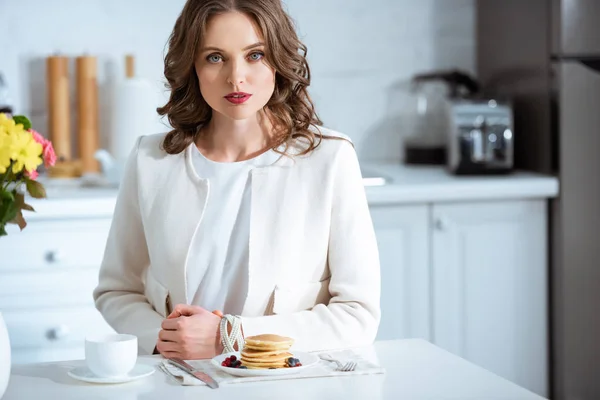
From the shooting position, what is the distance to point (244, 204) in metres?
1.66

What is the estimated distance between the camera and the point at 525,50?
3.09 meters

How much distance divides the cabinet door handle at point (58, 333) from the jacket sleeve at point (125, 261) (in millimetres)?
973

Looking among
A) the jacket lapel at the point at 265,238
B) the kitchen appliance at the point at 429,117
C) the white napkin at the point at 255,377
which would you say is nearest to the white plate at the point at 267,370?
the white napkin at the point at 255,377

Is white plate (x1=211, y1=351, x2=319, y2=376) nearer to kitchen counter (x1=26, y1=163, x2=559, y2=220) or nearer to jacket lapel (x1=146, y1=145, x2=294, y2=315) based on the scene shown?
jacket lapel (x1=146, y1=145, x2=294, y2=315)

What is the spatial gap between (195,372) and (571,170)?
1.90m

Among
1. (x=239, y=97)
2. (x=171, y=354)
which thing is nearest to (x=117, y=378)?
(x=171, y=354)

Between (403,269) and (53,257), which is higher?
(53,257)

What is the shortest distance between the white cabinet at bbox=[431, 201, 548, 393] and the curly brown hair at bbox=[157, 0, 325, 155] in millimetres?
1253

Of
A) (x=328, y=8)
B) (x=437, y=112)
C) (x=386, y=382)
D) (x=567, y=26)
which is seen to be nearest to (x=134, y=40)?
(x=328, y=8)

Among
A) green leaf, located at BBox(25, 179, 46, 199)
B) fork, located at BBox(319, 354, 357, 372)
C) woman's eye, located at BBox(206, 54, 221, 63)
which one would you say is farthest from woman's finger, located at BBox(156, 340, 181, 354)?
woman's eye, located at BBox(206, 54, 221, 63)

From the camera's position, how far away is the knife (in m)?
1.25

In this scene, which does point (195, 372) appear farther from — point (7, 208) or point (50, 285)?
point (50, 285)

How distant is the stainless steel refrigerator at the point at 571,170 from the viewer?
288cm

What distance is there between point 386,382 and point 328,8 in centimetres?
227
